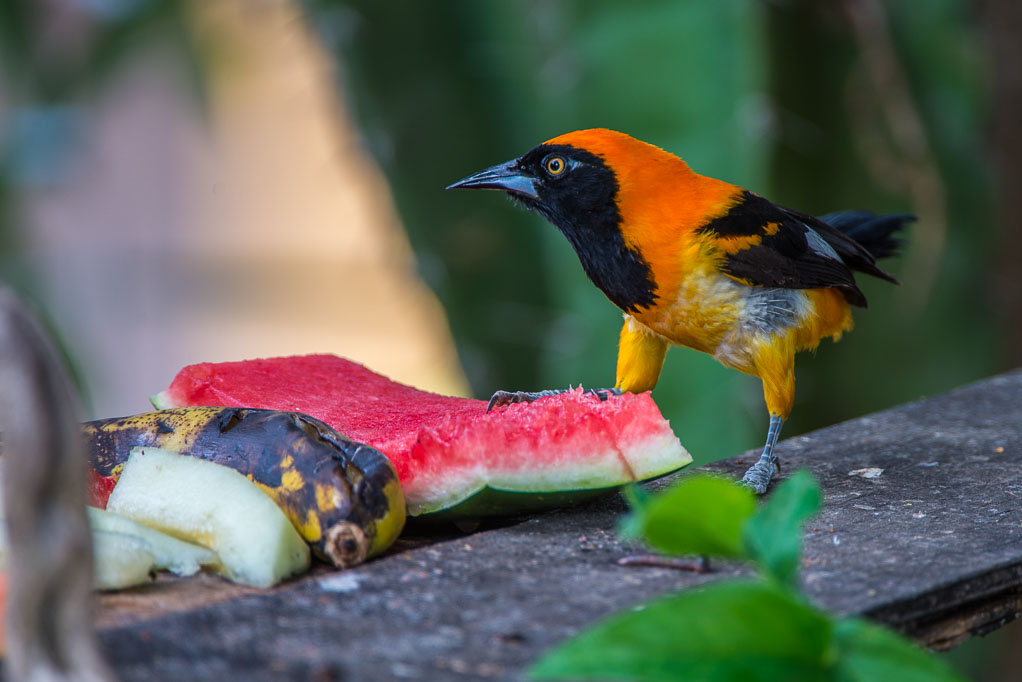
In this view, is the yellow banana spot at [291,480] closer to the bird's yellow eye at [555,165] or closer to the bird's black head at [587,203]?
the bird's black head at [587,203]

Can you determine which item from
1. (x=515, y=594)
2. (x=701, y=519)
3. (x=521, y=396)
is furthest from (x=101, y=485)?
(x=701, y=519)

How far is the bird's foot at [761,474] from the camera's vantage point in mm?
2062

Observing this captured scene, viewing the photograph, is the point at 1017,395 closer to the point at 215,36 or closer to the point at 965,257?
the point at 965,257

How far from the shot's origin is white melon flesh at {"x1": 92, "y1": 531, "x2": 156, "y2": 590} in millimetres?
1399

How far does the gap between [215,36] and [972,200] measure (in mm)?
4697

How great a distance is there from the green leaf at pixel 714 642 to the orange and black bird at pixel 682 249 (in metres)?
1.23

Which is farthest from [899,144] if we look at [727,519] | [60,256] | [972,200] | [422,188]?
[60,256]

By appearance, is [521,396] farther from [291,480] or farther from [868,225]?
[868,225]

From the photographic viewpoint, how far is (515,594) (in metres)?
1.43

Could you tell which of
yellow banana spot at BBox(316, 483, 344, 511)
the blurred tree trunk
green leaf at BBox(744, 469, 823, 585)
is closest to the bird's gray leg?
yellow banana spot at BBox(316, 483, 344, 511)

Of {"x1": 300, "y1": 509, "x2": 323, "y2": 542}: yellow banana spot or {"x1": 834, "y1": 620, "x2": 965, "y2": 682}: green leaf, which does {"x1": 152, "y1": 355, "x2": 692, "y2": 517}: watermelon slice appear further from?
{"x1": 834, "y1": 620, "x2": 965, "y2": 682}: green leaf

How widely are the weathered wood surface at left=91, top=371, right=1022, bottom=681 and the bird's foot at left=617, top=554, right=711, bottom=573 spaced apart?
0.02 meters

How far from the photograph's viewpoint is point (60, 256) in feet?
27.3

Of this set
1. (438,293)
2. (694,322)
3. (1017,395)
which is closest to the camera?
(694,322)
